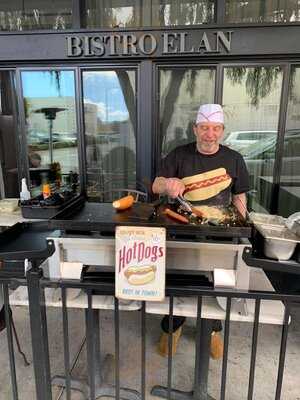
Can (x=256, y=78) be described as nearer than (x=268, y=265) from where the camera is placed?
→ No

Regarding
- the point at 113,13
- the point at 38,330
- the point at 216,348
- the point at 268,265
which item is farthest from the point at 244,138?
the point at 38,330

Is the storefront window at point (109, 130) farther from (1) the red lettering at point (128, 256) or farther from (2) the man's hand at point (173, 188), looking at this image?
(1) the red lettering at point (128, 256)

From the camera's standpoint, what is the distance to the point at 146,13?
3127 mm

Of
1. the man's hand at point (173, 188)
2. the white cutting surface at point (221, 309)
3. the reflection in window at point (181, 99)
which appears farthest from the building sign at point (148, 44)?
the white cutting surface at point (221, 309)

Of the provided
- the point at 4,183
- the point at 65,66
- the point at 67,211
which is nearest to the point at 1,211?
the point at 4,183

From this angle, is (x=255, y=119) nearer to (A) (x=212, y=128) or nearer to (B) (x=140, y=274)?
(A) (x=212, y=128)

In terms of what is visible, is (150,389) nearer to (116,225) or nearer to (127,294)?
(127,294)

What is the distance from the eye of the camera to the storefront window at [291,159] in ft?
10.2

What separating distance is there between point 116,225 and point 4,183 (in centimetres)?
300

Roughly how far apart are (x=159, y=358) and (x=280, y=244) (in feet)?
4.70

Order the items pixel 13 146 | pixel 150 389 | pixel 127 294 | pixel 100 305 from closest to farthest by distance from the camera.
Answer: pixel 127 294, pixel 100 305, pixel 150 389, pixel 13 146

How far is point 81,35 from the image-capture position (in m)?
3.00

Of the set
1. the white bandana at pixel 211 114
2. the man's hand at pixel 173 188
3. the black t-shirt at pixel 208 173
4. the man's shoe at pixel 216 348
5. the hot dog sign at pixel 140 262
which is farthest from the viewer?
the man's shoe at pixel 216 348

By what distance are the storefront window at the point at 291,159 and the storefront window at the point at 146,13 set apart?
1045mm
